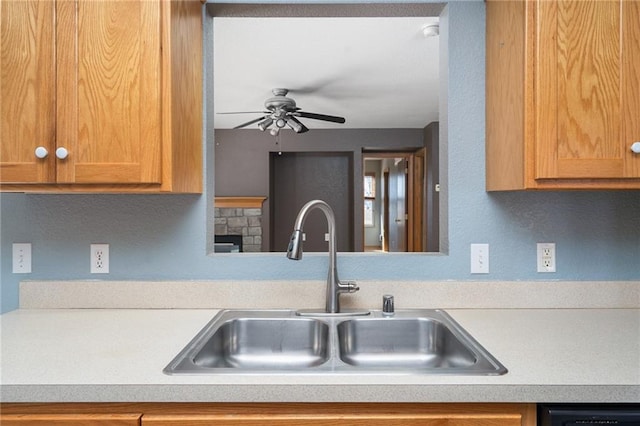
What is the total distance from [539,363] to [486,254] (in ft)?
2.00

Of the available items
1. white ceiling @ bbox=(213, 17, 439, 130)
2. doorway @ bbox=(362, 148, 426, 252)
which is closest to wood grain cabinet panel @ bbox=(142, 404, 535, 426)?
white ceiling @ bbox=(213, 17, 439, 130)

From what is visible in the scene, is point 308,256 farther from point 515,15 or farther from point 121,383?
point 515,15

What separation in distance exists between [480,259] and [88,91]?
57.0 inches

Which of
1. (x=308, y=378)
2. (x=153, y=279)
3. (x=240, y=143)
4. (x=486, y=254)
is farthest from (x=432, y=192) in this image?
(x=308, y=378)

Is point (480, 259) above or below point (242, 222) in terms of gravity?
below

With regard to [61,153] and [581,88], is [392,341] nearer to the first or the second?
[581,88]

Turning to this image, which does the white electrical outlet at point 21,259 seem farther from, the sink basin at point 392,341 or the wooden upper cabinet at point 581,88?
the wooden upper cabinet at point 581,88

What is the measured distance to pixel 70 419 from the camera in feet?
3.08

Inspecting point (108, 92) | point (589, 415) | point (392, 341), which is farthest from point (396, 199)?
point (589, 415)

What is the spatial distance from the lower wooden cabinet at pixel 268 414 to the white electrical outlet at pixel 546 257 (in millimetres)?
768

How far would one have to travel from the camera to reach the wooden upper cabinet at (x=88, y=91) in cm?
124

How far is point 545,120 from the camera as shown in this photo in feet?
4.06

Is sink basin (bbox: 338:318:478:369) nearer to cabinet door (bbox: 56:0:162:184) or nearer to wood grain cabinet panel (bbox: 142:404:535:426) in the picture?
wood grain cabinet panel (bbox: 142:404:535:426)

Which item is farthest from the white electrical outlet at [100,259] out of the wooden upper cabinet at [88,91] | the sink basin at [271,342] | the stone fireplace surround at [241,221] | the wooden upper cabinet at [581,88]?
the stone fireplace surround at [241,221]
